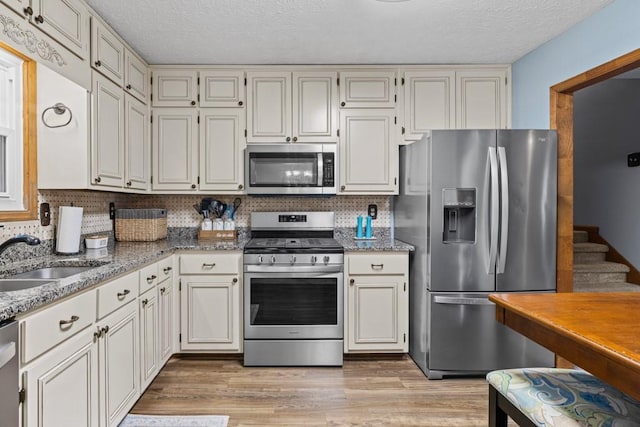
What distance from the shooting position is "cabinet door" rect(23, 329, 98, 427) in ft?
4.10

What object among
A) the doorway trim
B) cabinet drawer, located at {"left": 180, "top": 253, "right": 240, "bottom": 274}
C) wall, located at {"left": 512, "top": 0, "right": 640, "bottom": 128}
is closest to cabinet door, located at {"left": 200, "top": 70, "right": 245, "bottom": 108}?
cabinet drawer, located at {"left": 180, "top": 253, "right": 240, "bottom": 274}

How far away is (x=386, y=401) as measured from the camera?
2322mm

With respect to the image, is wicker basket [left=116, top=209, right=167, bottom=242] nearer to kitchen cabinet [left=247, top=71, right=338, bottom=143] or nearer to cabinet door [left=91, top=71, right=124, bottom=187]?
cabinet door [left=91, top=71, right=124, bottom=187]

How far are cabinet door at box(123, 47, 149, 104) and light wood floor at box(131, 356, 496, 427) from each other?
204cm

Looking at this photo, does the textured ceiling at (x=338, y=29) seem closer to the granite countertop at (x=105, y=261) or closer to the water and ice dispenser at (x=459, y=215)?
the water and ice dispenser at (x=459, y=215)

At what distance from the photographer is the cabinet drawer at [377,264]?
112 inches

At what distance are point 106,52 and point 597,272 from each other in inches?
181

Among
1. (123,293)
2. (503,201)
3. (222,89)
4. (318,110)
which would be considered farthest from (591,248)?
(123,293)

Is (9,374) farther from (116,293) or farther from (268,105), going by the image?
(268,105)

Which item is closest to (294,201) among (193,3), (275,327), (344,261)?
(344,261)

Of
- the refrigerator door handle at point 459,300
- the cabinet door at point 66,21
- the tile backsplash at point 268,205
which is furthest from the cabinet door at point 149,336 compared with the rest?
the refrigerator door handle at point 459,300

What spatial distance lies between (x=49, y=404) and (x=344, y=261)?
189 cm

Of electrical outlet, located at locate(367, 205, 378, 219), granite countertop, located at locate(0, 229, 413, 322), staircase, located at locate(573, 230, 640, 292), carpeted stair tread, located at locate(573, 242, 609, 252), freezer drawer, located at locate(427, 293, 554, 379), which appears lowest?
freezer drawer, located at locate(427, 293, 554, 379)

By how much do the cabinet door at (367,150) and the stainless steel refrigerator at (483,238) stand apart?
0.58 meters
